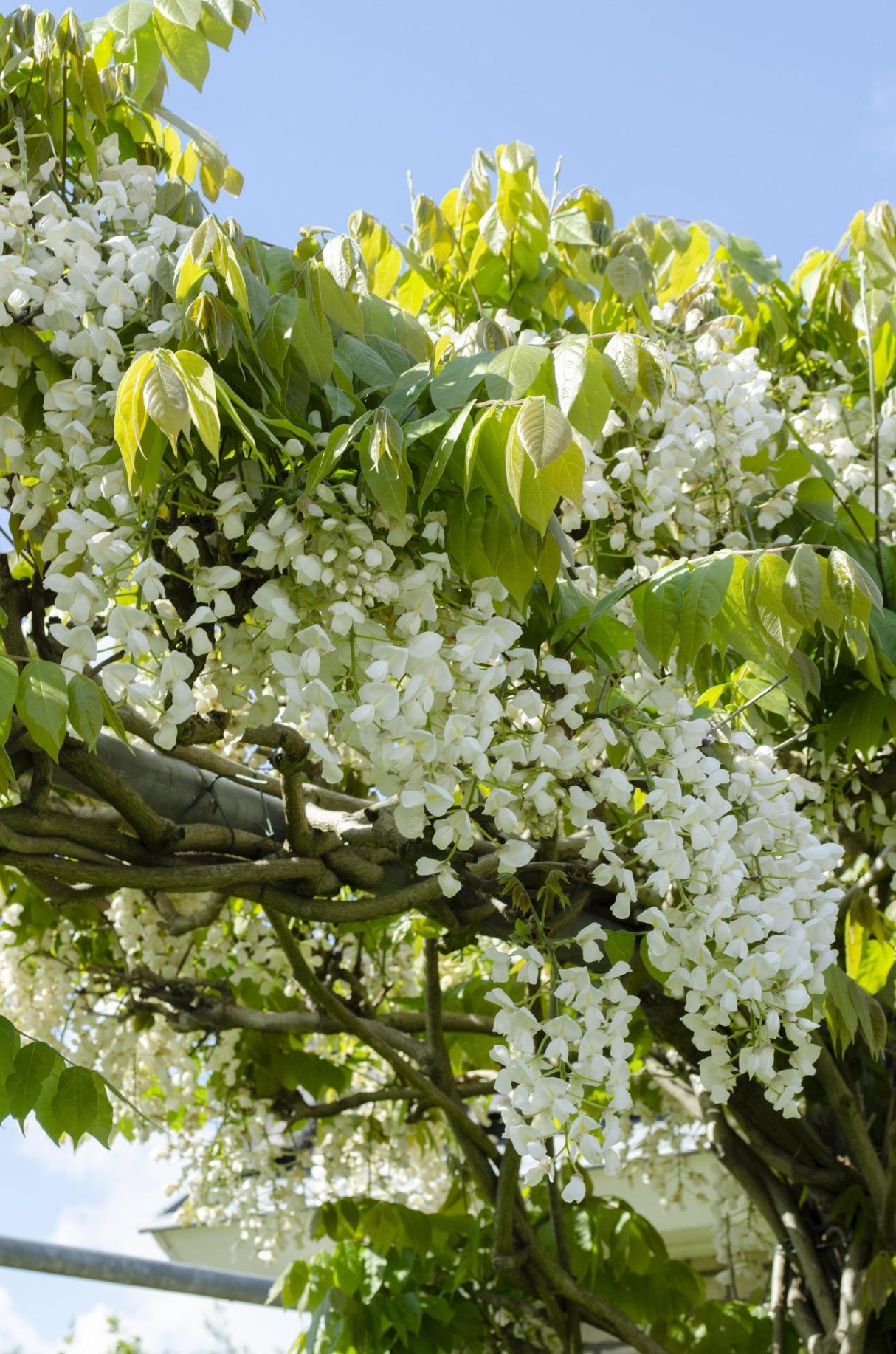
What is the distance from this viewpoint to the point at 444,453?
128 cm

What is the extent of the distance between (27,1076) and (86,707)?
54 centimetres

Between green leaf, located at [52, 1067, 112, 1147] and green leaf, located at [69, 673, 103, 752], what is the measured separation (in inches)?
20.1

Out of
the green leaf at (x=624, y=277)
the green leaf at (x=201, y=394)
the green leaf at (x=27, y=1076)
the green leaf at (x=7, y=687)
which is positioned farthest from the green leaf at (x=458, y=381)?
the green leaf at (x=27, y=1076)

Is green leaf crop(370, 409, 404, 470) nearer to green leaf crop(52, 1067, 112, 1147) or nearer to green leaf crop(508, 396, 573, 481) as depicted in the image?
green leaf crop(508, 396, 573, 481)

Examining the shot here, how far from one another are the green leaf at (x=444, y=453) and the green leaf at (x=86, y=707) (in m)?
0.38

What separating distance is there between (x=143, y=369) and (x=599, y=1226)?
7.15 ft

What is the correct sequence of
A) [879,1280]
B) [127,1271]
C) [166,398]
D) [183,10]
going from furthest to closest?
[127,1271] < [879,1280] < [183,10] < [166,398]

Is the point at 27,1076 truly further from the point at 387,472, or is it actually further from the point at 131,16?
the point at 131,16

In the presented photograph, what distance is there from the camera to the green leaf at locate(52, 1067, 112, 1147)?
1.57 meters

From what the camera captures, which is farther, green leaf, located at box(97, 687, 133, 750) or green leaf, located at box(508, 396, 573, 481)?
green leaf, located at box(97, 687, 133, 750)

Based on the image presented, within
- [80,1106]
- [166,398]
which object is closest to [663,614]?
[166,398]

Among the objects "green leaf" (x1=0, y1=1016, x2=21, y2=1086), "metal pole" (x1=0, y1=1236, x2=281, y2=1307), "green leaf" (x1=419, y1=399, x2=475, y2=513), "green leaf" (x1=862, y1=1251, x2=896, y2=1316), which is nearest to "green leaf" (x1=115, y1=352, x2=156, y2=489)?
"green leaf" (x1=419, y1=399, x2=475, y2=513)

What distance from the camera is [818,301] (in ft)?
8.71

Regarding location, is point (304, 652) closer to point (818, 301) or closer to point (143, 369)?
point (143, 369)
